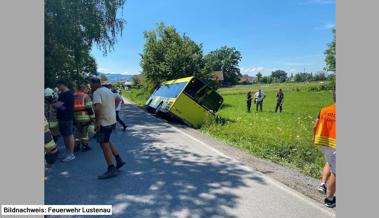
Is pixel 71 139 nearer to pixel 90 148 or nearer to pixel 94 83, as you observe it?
pixel 90 148

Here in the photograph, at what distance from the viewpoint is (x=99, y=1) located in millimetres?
18484

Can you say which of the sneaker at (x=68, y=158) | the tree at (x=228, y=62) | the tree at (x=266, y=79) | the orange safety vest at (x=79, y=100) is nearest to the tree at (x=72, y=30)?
the orange safety vest at (x=79, y=100)

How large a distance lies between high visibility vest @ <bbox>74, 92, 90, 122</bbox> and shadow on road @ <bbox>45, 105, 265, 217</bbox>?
0.87 meters

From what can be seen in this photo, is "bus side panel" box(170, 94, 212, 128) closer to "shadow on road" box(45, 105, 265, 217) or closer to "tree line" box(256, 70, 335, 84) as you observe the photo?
"shadow on road" box(45, 105, 265, 217)

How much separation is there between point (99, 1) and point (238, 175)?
48.6 feet

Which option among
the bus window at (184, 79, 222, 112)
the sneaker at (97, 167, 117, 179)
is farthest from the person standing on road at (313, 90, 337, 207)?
the bus window at (184, 79, 222, 112)

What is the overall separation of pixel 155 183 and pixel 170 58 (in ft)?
76.2

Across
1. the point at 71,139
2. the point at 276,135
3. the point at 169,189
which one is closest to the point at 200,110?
the point at 276,135

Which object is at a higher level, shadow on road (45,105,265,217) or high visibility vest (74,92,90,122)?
high visibility vest (74,92,90,122)

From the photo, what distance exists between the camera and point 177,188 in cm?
569

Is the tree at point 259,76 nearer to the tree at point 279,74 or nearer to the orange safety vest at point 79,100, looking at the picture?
the tree at point 279,74

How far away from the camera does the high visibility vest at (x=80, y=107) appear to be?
8.30m

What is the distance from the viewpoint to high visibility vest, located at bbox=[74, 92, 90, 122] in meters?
8.30

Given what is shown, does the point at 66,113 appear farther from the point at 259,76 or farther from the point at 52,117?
the point at 259,76
